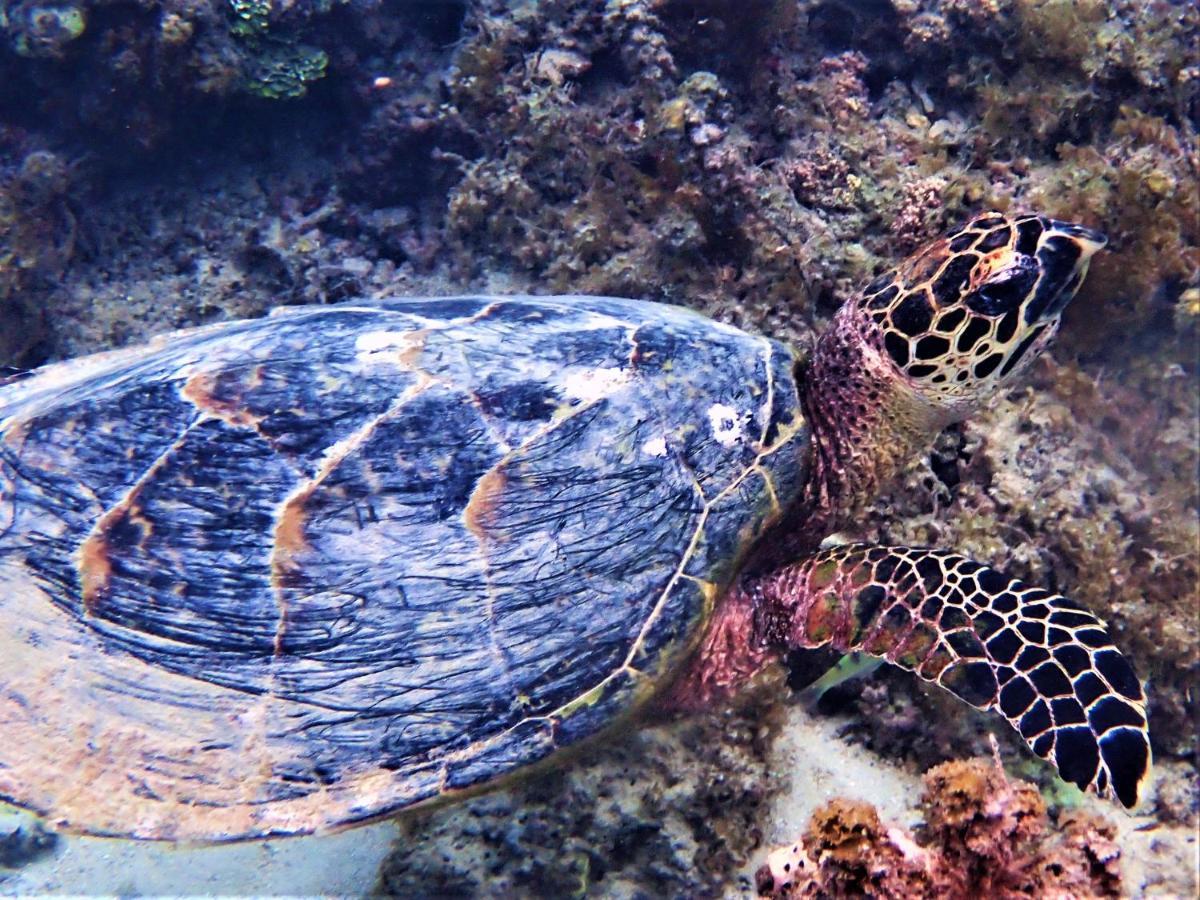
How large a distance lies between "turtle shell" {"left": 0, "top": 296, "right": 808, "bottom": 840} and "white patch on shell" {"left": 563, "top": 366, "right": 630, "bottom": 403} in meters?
0.02

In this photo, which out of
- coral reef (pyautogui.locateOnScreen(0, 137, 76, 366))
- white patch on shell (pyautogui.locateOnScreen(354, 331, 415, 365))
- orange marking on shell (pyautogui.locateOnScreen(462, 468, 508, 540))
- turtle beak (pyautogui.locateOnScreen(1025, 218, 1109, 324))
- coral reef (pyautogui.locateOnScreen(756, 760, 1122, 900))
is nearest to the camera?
coral reef (pyautogui.locateOnScreen(756, 760, 1122, 900))

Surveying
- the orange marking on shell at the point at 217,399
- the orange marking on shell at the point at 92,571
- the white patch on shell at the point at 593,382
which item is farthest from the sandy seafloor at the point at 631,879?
the orange marking on shell at the point at 217,399

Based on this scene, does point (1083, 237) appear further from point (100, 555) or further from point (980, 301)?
point (100, 555)

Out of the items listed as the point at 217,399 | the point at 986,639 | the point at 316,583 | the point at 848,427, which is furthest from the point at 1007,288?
the point at 217,399

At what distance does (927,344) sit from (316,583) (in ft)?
7.06

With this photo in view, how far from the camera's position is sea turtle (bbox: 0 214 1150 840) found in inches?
71.2

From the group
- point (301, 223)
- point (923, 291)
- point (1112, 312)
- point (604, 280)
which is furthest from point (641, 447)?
point (301, 223)

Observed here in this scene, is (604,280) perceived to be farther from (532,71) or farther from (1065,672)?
(1065,672)

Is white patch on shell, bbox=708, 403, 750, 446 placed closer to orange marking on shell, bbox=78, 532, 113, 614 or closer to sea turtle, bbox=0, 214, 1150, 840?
sea turtle, bbox=0, 214, 1150, 840

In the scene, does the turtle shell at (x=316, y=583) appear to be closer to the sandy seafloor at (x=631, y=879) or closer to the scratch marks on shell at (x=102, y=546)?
the scratch marks on shell at (x=102, y=546)

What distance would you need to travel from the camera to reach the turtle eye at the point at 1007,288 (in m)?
2.19

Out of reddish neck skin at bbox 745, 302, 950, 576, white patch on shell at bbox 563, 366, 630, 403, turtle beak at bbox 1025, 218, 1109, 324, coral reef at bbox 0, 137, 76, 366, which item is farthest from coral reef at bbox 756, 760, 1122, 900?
coral reef at bbox 0, 137, 76, 366

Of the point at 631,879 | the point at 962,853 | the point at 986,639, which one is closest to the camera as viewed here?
the point at 962,853

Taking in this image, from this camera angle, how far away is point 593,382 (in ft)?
7.00
